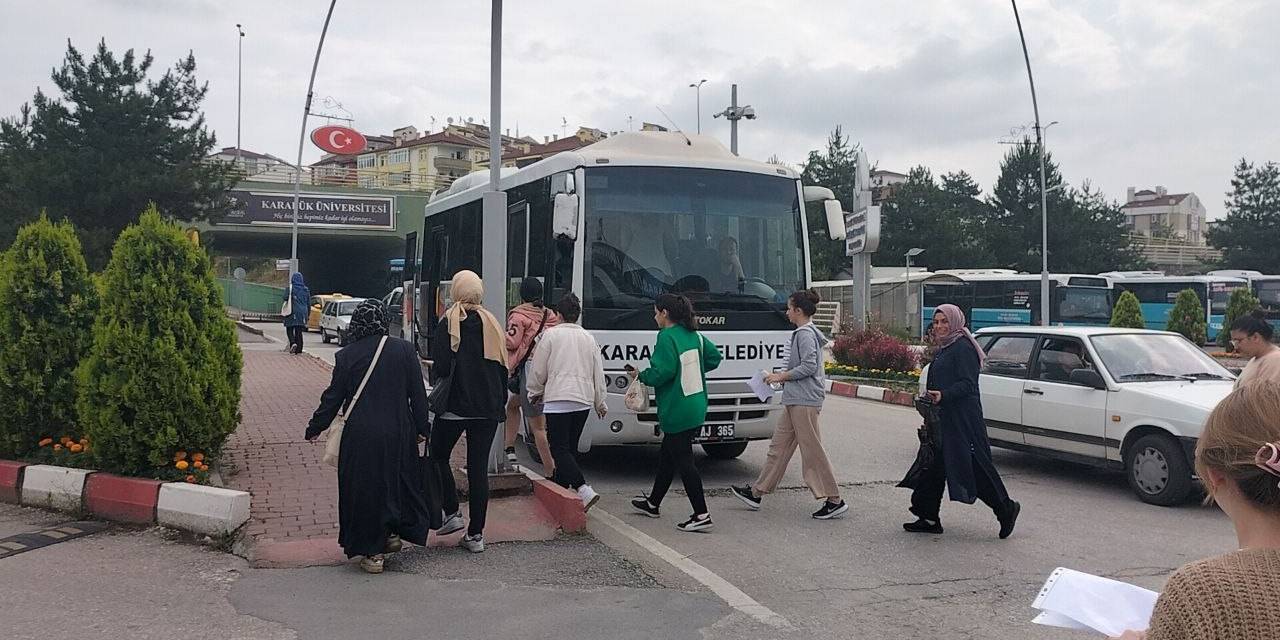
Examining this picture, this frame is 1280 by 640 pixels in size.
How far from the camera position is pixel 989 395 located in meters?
10.4

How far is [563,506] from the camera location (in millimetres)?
7109

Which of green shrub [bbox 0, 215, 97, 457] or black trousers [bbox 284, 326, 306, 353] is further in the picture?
black trousers [bbox 284, 326, 306, 353]

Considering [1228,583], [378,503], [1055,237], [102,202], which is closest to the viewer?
[1228,583]

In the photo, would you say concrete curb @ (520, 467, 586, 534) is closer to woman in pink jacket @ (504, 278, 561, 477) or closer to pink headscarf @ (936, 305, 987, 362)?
woman in pink jacket @ (504, 278, 561, 477)

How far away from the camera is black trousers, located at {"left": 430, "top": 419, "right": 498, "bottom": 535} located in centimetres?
645

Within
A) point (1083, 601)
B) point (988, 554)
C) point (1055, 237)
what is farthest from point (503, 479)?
point (1055, 237)

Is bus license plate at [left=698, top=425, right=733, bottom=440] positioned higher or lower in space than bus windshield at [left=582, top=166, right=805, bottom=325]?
lower

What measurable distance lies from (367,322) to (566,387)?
6.09 ft

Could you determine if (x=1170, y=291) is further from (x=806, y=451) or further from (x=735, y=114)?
(x=806, y=451)

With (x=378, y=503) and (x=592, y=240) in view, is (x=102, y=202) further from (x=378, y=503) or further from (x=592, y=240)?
(x=378, y=503)

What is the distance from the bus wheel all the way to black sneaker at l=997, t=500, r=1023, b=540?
361cm

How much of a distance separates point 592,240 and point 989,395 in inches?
174

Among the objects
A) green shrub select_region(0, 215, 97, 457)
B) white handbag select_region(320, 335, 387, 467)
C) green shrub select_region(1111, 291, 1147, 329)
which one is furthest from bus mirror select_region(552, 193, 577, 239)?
green shrub select_region(1111, 291, 1147, 329)

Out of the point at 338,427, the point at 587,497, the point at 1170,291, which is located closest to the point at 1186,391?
the point at 587,497
